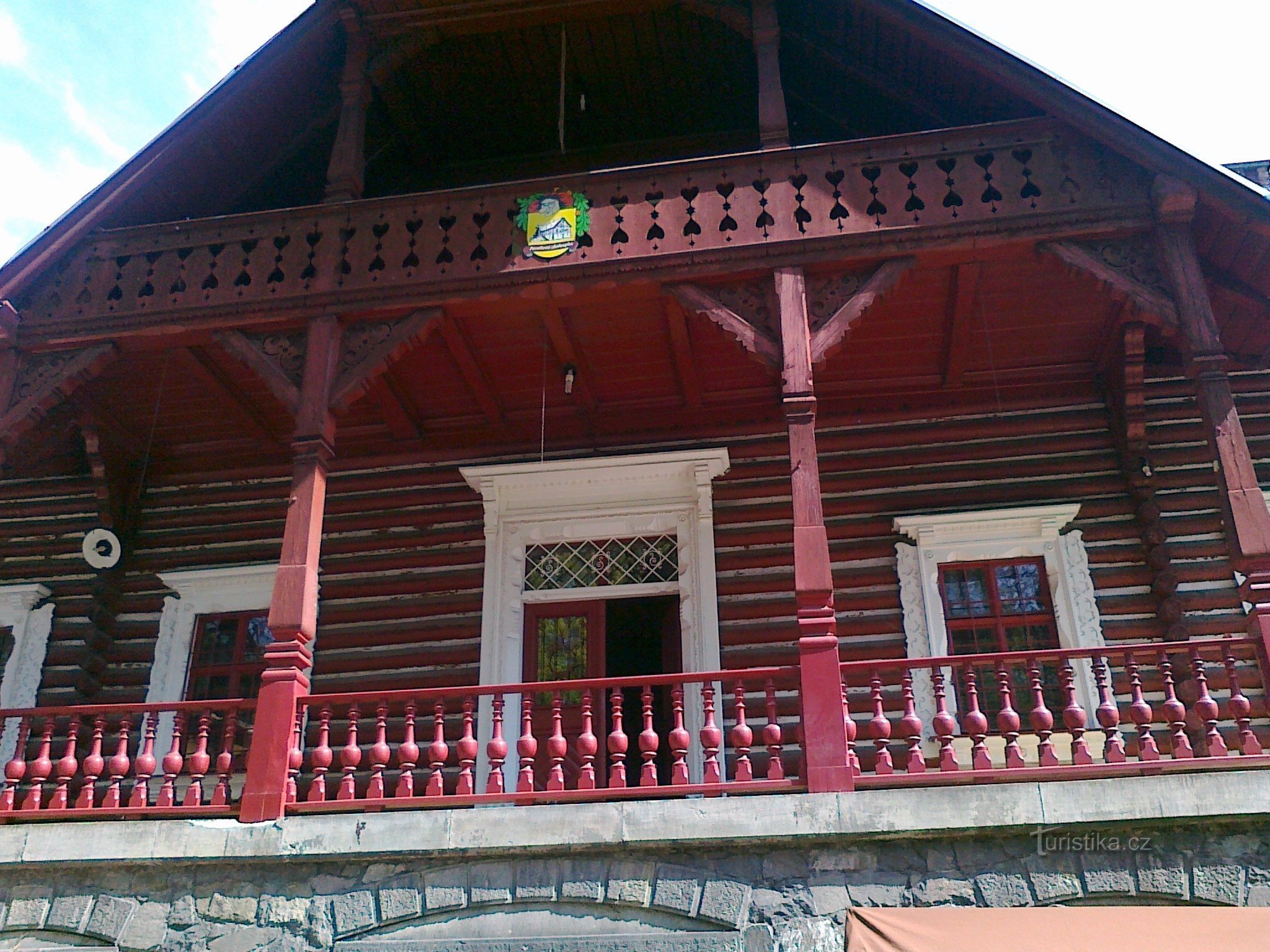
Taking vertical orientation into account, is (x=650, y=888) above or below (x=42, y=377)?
below

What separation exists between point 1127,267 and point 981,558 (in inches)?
117

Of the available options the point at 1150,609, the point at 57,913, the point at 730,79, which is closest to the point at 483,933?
the point at 57,913

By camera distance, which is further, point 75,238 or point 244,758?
point 244,758

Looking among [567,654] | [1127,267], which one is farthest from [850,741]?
[1127,267]

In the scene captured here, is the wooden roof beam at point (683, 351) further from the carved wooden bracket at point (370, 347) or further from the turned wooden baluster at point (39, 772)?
the turned wooden baluster at point (39, 772)

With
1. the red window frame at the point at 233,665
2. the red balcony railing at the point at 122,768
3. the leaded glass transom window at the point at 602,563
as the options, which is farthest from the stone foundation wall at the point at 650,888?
the leaded glass transom window at the point at 602,563

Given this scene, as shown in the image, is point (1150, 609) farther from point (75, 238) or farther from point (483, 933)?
point (75, 238)

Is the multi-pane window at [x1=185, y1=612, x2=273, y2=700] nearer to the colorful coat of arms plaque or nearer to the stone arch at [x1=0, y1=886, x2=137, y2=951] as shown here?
the stone arch at [x1=0, y1=886, x2=137, y2=951]

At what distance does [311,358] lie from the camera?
8680mm

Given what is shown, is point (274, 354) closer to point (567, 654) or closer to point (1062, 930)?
point (567, 654)

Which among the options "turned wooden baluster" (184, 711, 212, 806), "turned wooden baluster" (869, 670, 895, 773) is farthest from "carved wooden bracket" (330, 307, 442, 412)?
"turned wooden baluster" (869, 670, 895, 773)

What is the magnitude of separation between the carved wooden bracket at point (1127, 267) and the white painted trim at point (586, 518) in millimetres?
3635

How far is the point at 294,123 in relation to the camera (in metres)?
10.9

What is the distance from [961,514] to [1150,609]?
69.0 inches
